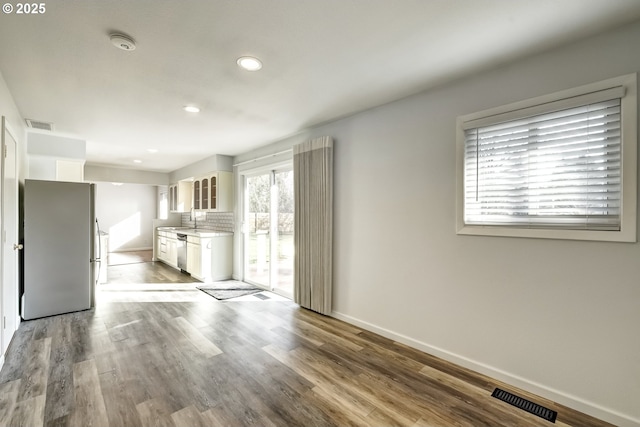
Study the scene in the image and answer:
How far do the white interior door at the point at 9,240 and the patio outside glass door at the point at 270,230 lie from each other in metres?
3.00

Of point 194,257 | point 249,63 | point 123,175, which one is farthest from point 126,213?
point 249,63

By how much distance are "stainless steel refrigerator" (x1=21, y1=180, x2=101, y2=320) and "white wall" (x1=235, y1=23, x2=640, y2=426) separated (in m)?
3.44

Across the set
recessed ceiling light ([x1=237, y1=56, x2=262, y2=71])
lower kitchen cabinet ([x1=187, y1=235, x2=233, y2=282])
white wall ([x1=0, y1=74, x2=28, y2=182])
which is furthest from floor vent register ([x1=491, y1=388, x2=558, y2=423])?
lower kitchen cabinet ([x1=187, y1=235, x2=233, y2=282])

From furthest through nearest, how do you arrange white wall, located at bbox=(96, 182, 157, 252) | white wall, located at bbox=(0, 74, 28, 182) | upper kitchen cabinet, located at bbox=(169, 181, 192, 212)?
1. white wall, located at bbox=(96, 182, 157, 252)
2. upper kitchen cabinet, located at bbox=(169, 181, 192, 212)
3. white wall, located at bbox=(0, 74, 28, 182)

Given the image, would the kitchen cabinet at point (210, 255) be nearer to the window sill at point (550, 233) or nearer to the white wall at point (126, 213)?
the window sill at point (550, 233)

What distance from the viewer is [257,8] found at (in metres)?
1.66

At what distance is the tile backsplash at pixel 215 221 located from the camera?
236 inches

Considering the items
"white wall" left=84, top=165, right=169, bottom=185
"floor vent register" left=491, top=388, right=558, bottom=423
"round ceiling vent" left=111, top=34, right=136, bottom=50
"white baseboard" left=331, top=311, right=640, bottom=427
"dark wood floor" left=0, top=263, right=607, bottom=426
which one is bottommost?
"floor vent register" left=491, top=388, right=558, bottom=423

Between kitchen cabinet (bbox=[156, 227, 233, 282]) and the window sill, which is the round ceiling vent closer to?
the window sill

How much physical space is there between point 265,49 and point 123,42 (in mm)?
944

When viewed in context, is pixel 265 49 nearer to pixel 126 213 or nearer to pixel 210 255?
pixel 210 255

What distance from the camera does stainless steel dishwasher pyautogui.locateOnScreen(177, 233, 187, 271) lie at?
6109 millimetres

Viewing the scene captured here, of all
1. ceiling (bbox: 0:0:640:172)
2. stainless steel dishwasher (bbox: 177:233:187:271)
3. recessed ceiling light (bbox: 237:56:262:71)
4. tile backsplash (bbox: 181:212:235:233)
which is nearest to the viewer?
ceiling (bbox: 0:0:640:172)

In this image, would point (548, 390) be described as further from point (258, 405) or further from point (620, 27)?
point (620, 27)
